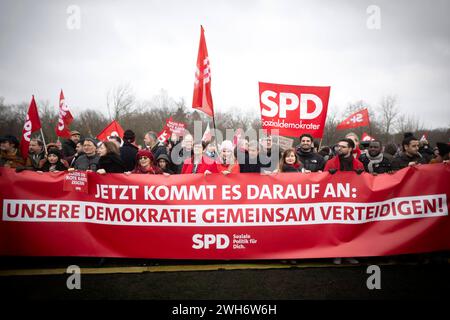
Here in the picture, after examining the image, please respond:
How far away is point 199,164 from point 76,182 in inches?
85.3

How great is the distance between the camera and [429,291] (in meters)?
3.65

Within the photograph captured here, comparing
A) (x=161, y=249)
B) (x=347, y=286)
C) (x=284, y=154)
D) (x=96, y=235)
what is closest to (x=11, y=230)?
(x=96, y=235)

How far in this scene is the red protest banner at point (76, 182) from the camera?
441 cm

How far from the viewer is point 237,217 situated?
4.36 metres

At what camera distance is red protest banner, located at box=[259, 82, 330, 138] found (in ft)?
19.1

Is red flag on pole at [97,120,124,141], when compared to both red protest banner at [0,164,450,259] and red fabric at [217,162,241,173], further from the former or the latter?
red fabric at [217,162,241,173]

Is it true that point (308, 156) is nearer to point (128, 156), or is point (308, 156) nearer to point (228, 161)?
point (228, 161)

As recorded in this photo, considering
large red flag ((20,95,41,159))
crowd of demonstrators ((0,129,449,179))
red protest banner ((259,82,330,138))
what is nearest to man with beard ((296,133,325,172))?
crowd of demonstrators ((0,129,449,179))

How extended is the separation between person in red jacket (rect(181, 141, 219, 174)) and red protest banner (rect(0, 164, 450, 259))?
3.24ft

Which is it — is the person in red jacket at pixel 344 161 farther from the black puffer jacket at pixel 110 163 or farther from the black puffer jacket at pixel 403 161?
the black puffer jacket at pixel 110 163

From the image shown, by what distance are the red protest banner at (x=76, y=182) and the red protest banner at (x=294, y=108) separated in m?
3.54

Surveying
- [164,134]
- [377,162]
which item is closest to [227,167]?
[377,162]

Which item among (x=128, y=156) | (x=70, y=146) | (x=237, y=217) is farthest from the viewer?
(x=70, y=146)

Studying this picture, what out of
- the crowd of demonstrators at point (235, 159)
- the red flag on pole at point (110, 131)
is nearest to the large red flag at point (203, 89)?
the crowd of demonstrators at point (235, 159)
